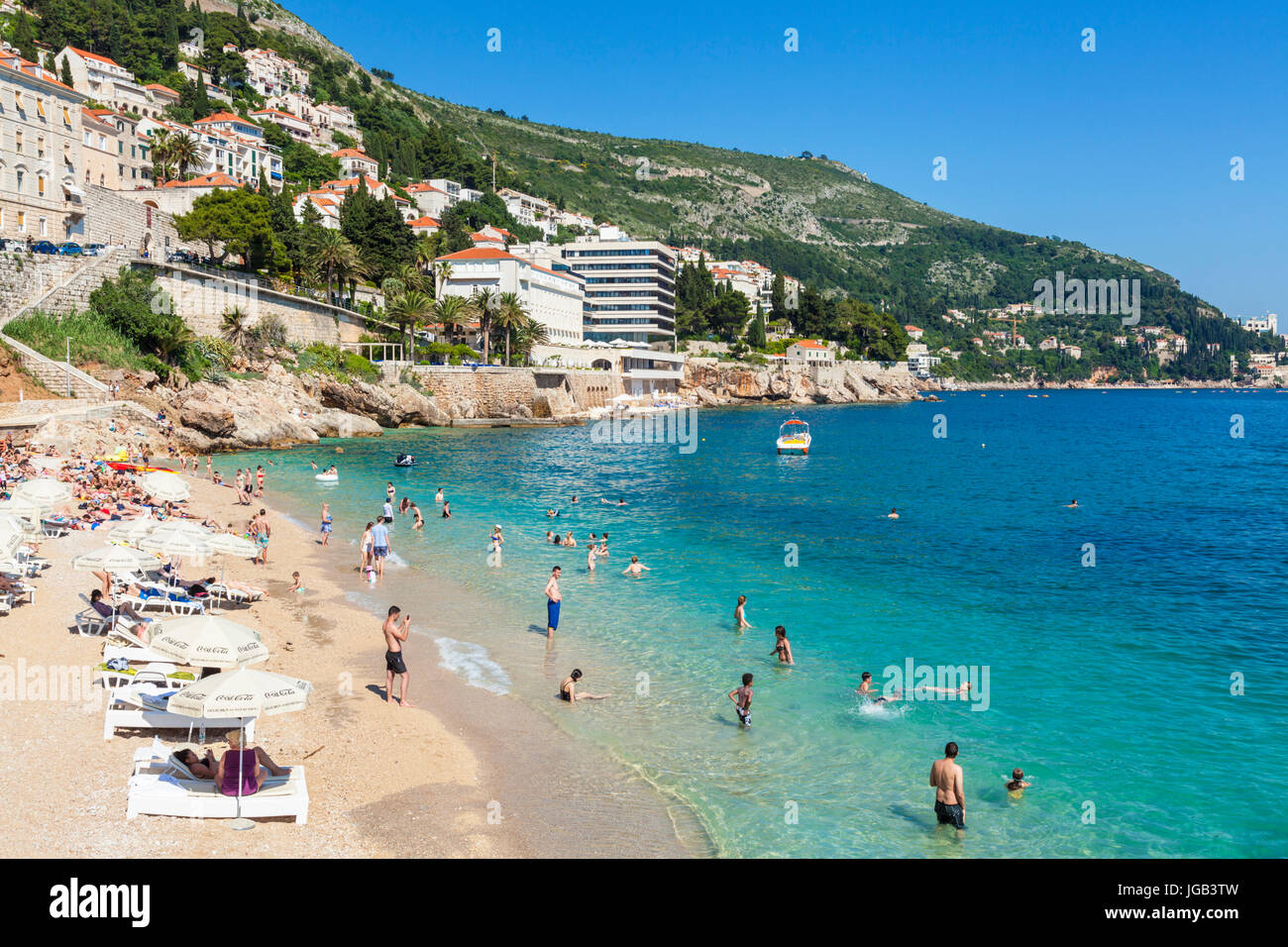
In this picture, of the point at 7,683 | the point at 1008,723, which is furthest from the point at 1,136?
the point at 1008,723

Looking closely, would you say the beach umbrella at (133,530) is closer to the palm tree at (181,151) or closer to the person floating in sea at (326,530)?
the person floating in sea at (326,530)

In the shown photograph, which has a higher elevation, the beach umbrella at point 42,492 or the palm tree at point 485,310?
the palm tree at point 485,310

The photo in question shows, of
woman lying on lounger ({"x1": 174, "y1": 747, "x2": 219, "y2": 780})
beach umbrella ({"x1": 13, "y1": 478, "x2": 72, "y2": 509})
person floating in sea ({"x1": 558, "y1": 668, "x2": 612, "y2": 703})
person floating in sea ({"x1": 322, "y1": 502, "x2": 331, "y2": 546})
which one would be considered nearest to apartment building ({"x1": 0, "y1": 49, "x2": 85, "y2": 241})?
beach umbrella ({"x1": 13, "y1": 478, "x2": 72, "y2": 509})

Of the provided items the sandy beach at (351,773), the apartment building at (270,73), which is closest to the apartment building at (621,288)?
the apartment building at (270,73)

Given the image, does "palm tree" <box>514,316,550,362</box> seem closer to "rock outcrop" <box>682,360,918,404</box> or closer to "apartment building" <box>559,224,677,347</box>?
"rock outcrop" <box>682,360,918,404</box>

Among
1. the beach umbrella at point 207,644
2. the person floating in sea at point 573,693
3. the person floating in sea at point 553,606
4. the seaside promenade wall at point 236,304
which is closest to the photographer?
the beach umbrella at point 207,644

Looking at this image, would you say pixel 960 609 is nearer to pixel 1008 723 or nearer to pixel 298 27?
pixel 1008 723
